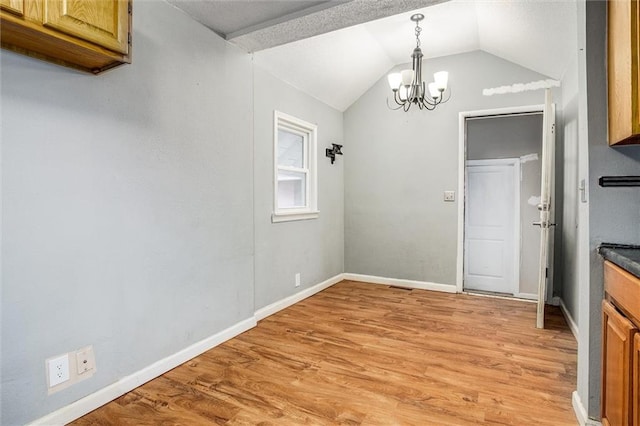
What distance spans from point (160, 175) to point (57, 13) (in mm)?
995

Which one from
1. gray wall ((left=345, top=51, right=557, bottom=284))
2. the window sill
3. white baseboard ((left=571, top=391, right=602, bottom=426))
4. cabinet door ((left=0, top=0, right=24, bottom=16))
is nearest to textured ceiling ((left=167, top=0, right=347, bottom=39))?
cabinet door ((left=0, top=0, right=24, bottom=16))

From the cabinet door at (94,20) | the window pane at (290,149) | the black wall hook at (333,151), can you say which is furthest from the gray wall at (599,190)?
the black wall hook at (333,151)

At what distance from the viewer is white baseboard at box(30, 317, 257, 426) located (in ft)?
5.49

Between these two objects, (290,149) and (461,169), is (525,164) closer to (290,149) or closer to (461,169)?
(461,169)

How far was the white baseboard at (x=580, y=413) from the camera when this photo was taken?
157 cm

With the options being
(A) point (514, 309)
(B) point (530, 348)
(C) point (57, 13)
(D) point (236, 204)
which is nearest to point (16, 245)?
(C) point (57, 13)

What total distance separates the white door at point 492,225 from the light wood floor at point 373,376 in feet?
5.17

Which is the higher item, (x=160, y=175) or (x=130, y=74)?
(x=130, y=74)

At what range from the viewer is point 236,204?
2.82m

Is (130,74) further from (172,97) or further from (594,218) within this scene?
(594,218)

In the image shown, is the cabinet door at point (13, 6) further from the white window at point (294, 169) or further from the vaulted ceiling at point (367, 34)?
the white window at point (294, 169)

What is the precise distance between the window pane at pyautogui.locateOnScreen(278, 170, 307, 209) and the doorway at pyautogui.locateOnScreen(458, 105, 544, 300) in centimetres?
211

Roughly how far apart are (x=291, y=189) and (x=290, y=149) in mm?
465

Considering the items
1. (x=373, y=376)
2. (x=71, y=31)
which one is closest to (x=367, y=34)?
(x=71, y=31)
